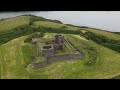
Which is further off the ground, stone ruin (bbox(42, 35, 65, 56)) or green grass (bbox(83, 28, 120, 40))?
stone ruin (bbox(42, 35, 65, 56))

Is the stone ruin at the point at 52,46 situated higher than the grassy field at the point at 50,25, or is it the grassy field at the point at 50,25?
the stone ruin at the point at 52,46

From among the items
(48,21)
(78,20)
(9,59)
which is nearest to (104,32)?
(78,20)

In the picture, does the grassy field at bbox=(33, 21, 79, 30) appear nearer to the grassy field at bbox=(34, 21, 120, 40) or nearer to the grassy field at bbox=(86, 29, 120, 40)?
the grassy field at bbox=(34, 21, 120, 40)

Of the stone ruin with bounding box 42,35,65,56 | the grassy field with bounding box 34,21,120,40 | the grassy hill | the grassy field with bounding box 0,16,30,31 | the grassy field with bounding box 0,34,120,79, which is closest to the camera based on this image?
the grassy field with bounding box 0,34,120,79

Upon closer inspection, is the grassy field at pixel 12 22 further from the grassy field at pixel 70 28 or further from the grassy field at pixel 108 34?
the grassy field at pixel 108 34

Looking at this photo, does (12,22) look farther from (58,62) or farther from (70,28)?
(58,62)

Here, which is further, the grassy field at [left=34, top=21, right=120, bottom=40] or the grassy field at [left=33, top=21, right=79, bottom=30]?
the grassy field at [left=33, top=21, right=79, bottom=30]

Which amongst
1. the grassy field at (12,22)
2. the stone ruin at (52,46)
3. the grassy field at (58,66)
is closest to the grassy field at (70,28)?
the grassy field at (12,22)

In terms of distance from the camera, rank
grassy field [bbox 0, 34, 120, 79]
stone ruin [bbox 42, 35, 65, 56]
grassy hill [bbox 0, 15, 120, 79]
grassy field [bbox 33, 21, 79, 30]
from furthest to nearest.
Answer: grassy field [bbox 33, 21, 79, 30] < stone ruin [bbox 42, 35, 65, 56] < grassy hill [bbox 0, 15, 120, 79] < grassy field [bbox 0, 34, 120, 79]

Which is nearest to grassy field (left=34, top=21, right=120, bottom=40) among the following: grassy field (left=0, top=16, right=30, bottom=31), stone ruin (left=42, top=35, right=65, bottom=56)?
grassy field (left=0, top=16, right=30, bottom=31)
